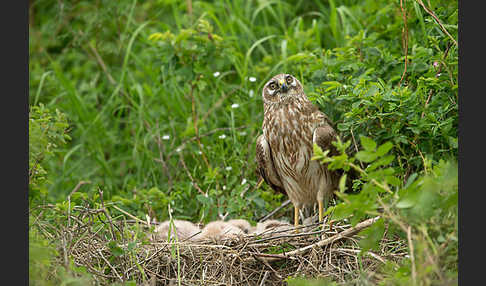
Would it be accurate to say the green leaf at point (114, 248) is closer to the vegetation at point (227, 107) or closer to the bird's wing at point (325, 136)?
the vegetation at point (227, 107)

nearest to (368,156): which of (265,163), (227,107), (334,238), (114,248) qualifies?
(334,238)

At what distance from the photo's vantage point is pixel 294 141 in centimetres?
411

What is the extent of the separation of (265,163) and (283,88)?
0.63 m

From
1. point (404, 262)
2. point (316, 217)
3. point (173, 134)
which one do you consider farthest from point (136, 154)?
point (404, 262)

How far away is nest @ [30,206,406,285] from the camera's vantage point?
10.6 feet

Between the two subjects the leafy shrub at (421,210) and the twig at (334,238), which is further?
the twig at (334,238)

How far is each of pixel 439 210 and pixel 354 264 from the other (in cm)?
88

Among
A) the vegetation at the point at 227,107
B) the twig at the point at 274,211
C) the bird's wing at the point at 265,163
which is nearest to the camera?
the vegetation at the point at 227,107

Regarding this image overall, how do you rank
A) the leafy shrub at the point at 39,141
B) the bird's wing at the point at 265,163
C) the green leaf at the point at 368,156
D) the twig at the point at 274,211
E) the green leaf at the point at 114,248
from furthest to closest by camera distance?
1. the twig at the point at 274,211
2. the bird's wing at the point at 265,163
3. the leafy shrub at the point at 39,141
4. the green leaf at the point at 114,248
5. the green leaf at the point at 368,156

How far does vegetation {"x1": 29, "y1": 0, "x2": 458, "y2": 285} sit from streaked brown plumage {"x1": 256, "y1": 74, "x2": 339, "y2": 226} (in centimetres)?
15

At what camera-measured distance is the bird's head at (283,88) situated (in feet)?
13.5

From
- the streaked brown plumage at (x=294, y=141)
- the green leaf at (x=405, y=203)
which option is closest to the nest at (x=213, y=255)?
the streaked brown plumage at (x=294, y=141)

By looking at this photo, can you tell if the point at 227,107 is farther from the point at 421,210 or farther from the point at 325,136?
the point at 421,210

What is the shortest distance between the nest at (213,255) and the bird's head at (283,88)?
1075 mm
